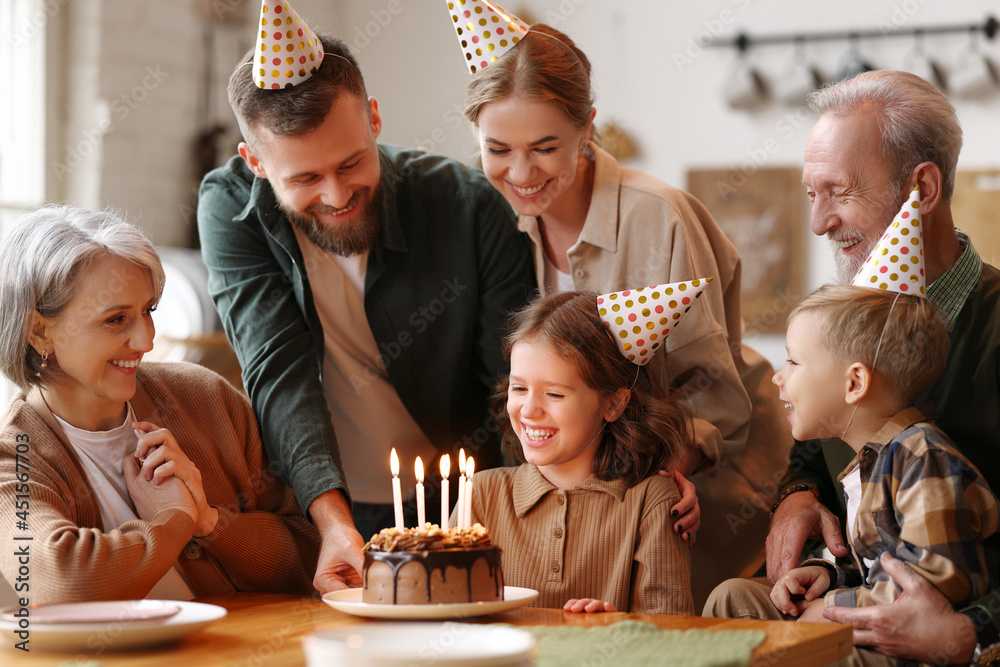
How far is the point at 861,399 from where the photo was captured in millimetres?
1566

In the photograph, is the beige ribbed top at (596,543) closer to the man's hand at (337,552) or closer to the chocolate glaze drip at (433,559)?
the man's hand at (337,552)

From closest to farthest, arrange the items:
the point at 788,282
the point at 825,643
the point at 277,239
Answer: the point at 825,643 → the point at 277,239 → the point at 788,282

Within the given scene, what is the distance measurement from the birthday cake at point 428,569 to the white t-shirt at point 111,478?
471mm

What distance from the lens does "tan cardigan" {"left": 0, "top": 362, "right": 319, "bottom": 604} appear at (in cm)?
149

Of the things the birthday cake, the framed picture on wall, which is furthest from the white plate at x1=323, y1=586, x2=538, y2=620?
the framed picture on wall

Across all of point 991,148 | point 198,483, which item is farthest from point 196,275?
point 991,148

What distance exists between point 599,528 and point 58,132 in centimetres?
299

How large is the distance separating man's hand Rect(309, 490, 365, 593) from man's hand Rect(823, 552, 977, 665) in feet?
2.65

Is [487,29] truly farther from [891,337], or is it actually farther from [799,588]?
[799,588]

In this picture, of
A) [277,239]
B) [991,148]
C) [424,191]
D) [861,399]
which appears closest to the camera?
[861,399]

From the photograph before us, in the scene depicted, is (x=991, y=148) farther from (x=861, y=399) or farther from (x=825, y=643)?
(x=825, y=643)

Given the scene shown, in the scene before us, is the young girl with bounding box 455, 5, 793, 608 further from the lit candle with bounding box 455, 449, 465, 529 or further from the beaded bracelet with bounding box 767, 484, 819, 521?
the lit candle with bounding box 455, 449, 465, 529

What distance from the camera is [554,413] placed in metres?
1.83

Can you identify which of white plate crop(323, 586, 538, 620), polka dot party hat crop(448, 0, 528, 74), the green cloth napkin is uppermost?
polka dot party hat crop(448, 0, 528, 74)
